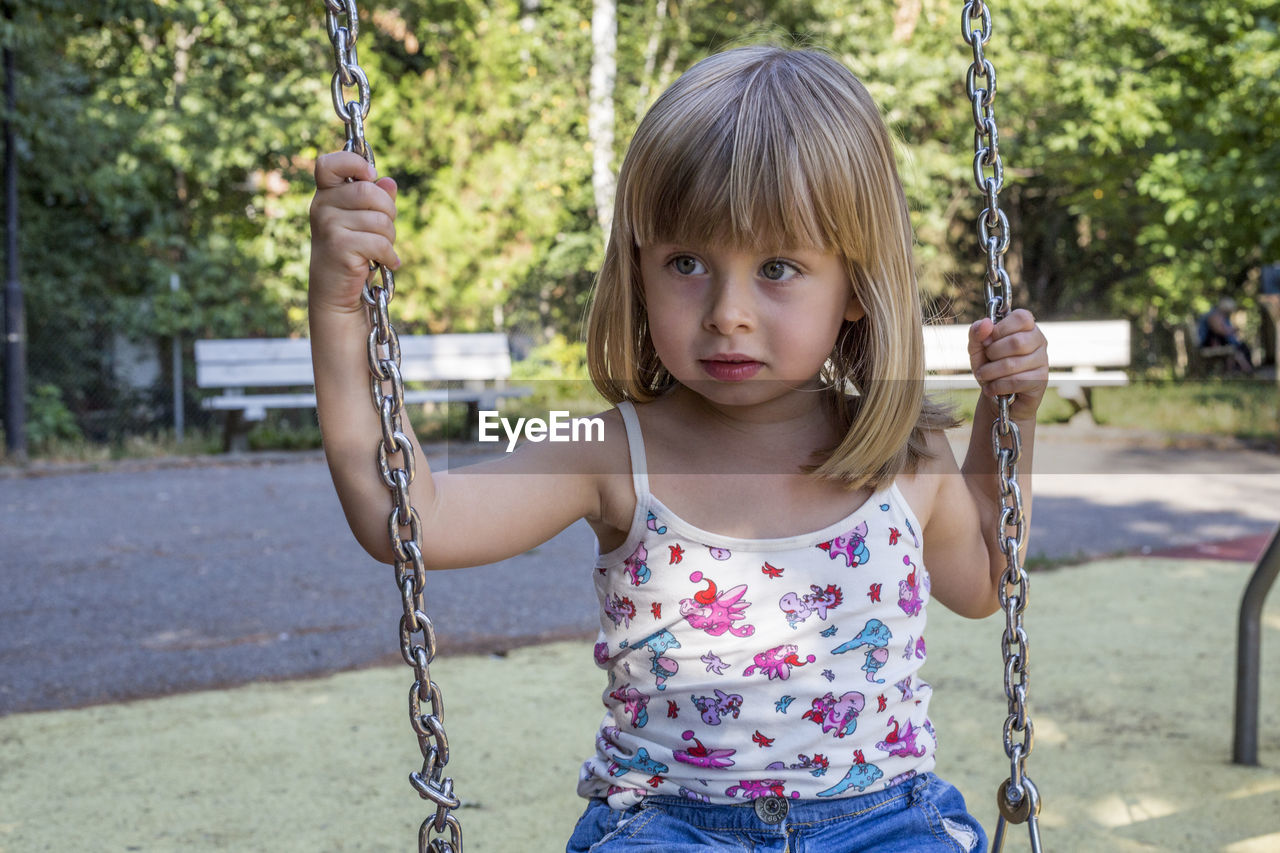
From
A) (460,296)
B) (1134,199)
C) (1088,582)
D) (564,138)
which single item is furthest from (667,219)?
(1134,199)

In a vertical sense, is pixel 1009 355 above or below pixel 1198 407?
above

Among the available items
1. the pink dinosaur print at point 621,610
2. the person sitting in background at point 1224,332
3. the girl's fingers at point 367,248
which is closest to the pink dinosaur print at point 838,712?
the pink dinosaur print at point 621,610

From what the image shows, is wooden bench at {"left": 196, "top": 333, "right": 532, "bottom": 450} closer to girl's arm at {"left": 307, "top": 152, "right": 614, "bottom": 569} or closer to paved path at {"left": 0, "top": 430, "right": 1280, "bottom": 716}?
paved path at {"left": 0, "top": 430, "right": 1280, "bottom": 716}

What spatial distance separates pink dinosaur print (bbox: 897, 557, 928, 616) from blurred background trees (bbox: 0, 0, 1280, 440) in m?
8.59

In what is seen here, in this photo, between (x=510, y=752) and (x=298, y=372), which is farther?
(x=298, y=372)

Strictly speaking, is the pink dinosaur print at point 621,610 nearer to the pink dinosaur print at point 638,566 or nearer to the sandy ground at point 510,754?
the pink dinosaur print at point 638,566

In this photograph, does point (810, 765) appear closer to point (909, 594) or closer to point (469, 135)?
point (909, 594)

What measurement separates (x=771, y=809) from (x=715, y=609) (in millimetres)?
228

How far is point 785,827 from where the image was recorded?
140 cm

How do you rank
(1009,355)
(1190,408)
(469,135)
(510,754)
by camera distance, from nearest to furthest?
(1009,355) < (510,754) < (1190,408) < (469,135)

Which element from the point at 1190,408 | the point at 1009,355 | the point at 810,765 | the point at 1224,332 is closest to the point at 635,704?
the point at 810,765

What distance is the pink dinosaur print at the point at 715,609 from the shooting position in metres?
1.44

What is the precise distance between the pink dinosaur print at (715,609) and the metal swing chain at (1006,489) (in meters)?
0.32

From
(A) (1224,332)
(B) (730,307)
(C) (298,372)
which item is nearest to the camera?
(B) (730,307)
